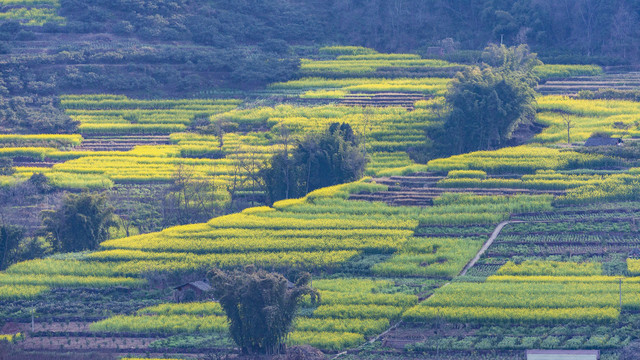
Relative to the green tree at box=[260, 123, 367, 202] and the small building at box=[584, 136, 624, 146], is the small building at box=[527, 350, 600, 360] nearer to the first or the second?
the green tree at box=[260, 123, 367, 202]

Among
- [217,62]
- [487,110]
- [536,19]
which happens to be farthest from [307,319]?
[536,19]

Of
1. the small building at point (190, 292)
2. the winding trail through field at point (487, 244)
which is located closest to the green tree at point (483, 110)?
the winding trail through field at point (487, 244)

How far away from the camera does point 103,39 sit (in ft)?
313

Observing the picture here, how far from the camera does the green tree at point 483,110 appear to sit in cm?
7306

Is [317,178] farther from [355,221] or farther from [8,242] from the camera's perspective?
[8,242]

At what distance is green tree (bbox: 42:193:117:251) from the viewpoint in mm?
62406

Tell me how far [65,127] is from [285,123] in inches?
596

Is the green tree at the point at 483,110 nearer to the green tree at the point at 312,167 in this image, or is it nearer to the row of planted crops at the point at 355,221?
the row of planted crops at the point at 355,221

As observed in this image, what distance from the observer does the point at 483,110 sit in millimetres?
73062

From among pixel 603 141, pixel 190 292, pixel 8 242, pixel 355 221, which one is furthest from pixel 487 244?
pixel 8 242

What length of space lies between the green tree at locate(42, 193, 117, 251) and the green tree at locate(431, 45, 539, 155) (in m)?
22.2

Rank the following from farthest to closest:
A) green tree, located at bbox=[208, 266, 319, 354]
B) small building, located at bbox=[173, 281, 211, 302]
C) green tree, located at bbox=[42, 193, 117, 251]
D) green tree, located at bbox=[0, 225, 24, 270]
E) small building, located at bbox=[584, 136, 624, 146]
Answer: small building, located at bbox=[584, 136, 624, 146] → green tree, located at bbox=[42, 193, 117, 251] → green tree, located at bbox=[0, 225, 24, 270] → small building, located at bbox=[173, 281, 211, 302] → green tree, located at bbox=[208, 266, 319, 354]

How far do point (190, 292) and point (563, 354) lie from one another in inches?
674

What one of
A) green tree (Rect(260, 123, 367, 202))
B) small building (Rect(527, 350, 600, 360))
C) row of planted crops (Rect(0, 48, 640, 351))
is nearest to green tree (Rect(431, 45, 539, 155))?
row of planted crops (Rect(0, 48, 640, 351))
